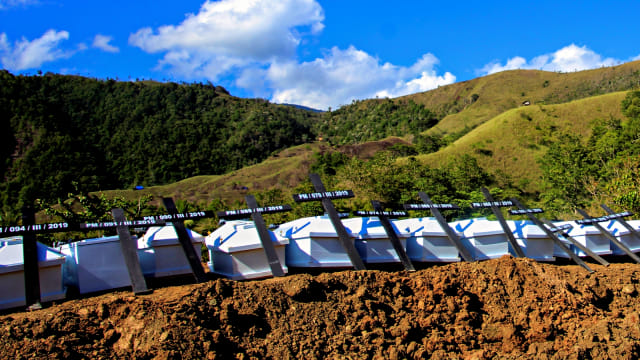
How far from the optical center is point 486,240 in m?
10.8

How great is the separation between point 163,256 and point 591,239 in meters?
11.1

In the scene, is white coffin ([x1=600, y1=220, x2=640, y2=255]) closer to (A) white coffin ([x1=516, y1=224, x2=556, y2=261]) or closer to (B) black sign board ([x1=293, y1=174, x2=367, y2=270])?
(A) white coffin ([x1=516, y1=224, x2=556, y2=261])

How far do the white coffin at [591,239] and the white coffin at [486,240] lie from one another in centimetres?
302

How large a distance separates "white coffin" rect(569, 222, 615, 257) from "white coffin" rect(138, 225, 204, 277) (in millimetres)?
10111

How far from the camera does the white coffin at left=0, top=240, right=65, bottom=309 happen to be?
6.61 metres

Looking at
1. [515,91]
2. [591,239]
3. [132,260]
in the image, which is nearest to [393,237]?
[132,260]

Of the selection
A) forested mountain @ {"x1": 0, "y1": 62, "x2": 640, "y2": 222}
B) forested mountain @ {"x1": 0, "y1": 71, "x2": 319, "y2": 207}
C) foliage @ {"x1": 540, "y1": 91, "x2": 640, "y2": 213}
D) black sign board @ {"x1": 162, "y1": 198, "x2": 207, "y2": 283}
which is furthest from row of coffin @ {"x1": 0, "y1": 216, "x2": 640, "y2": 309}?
forested mountain @ {"x1": 0, "y1": 71, "x2": 319, "y2": 207}

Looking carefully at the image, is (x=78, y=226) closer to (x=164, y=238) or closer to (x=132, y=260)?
(x=132, y=260)

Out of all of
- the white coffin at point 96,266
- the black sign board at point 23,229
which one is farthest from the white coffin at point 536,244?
the black sign board at point 23,229

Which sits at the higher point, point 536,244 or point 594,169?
point 594,169

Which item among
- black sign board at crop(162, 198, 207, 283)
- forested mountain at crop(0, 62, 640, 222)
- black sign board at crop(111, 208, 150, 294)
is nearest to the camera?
black sign board at crop(111, 208, 150, 294)

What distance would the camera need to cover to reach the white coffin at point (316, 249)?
30.0ft

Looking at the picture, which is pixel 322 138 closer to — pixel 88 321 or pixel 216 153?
pixel 216 153

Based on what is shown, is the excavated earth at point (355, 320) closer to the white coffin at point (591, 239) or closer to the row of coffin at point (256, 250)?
the row of coffin at point (256, 250)
